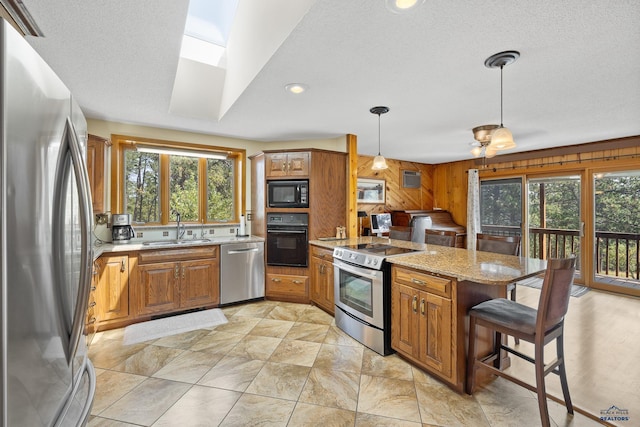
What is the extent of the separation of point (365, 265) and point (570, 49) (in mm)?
2120

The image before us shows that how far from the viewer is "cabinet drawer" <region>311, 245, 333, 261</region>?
3395 millimetres

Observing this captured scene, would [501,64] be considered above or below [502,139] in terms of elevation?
above

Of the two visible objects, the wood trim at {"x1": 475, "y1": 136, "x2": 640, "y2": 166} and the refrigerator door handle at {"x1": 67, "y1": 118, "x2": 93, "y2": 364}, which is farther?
the wood trim at {"x1": 475, "y1": 136, "x2": 640, "y2": 166}

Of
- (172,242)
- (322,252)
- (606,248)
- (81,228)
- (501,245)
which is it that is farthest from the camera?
(606,248)

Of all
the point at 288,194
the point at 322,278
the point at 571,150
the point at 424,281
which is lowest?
the point at 322,278

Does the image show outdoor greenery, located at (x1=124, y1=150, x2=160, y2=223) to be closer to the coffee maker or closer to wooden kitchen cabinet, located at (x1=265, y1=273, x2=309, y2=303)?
the coffee maker

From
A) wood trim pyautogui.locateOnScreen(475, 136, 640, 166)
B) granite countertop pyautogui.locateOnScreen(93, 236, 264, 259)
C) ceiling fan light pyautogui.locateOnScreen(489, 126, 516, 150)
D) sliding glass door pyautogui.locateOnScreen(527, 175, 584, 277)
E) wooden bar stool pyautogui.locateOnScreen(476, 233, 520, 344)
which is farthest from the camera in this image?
sliding glass door pyautogui.locateOnScreen(527, 175, 584, 277)

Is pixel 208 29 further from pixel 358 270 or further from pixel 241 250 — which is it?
pixel 358 270

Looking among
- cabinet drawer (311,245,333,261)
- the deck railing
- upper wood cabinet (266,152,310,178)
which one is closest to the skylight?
upper wood cabinet (266,152,310,178)

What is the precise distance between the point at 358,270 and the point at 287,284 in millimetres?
1476

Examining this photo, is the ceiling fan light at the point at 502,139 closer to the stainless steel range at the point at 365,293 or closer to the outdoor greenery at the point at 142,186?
the stainless steel range at the point at 365,293

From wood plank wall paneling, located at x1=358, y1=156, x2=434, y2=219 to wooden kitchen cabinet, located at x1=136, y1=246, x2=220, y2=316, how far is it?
3176mm

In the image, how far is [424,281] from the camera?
7.10 ft

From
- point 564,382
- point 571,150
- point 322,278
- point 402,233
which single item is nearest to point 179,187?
point 322,278
